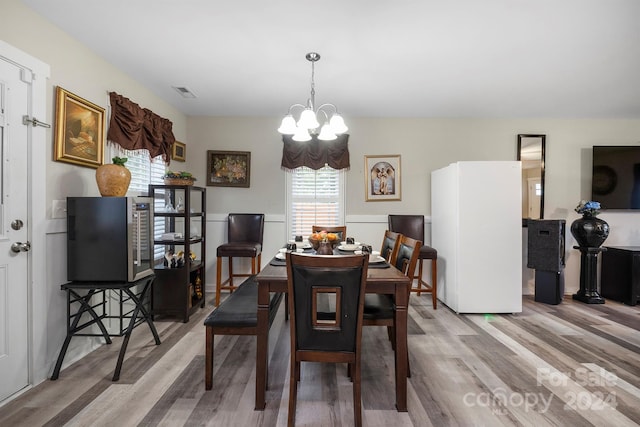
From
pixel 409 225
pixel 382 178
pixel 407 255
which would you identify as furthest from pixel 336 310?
pixel 382 178

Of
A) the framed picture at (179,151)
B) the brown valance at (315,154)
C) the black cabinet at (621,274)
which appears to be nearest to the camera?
the black cabinet at (621,274)

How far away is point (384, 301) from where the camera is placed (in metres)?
2.12

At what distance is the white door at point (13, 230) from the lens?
1.85 metres

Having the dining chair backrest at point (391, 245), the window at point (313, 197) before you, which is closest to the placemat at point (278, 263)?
the dining chair backrest at point (391, 245)

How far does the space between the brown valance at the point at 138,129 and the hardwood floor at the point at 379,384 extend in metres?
1.82

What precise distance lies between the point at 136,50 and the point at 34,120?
0.98 metres

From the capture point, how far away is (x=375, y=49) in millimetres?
2502

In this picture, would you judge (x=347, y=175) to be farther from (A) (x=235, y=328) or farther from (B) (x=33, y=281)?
(B) (x=33, y=281)

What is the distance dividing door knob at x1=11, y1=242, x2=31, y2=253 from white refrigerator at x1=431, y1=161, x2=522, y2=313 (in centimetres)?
364

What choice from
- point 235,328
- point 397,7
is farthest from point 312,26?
point 235,328

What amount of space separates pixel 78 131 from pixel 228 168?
1988 millimetres

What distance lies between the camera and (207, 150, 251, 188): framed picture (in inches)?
169

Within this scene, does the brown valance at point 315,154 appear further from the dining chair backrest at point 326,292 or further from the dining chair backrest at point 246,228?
the dining chair backrest at point 326,292

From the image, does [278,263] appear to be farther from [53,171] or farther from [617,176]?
[617,176]
